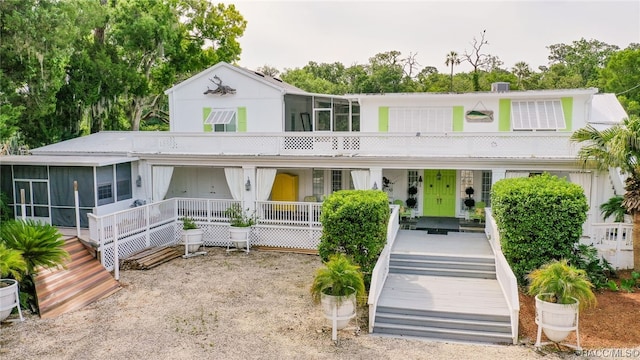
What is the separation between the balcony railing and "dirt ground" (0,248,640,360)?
5.34 metres

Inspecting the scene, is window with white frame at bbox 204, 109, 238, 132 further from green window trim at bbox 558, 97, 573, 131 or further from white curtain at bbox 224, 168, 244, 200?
green window trim at bbox 558, 97, 573, 131

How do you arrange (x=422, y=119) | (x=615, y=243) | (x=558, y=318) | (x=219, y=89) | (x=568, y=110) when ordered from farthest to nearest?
(x=219, y=89) → (x=422, y=119) → (x=568, y=110) → (x=615, y=243) → (x=558, y=318)

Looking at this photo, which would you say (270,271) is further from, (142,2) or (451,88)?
(451,88)

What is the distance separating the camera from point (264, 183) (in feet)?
59.8

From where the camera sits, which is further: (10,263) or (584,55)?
(584,55)

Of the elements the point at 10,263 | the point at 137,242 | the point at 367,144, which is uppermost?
the point at 367,144

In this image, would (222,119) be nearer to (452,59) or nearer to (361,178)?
(361,178)

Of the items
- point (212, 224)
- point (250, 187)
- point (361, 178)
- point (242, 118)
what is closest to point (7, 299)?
point (212, 224)

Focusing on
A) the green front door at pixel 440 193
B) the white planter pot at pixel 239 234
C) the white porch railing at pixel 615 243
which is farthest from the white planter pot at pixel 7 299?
the white porch railing at pixel 615 243

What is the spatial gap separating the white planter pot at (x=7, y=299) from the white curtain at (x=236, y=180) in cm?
850

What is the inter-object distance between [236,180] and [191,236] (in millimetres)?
2862

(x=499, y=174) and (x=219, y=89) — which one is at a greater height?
(x=219, y=89)

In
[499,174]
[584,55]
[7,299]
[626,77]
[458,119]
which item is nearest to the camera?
[7,299]

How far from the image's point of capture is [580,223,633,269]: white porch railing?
1420cm
